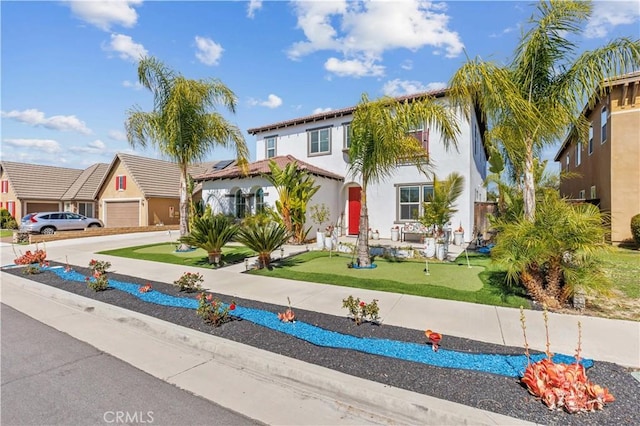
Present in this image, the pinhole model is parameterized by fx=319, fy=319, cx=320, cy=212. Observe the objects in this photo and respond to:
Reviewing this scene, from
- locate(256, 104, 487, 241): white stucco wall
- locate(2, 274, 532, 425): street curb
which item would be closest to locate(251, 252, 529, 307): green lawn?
locate(2, 274, 532, 425): street curb

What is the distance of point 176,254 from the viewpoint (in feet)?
40.9

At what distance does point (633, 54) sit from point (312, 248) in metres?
10.7

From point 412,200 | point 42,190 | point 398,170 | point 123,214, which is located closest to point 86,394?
point 412,200

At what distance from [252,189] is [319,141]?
4663mm

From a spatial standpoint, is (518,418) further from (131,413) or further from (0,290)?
(0,290)

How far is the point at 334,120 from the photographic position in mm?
17391

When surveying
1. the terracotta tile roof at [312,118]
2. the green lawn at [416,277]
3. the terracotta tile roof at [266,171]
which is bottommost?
the green lawn at [416,277]

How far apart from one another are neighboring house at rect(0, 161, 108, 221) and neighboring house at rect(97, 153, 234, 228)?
263cm

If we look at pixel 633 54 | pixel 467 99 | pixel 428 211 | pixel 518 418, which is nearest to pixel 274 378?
pixel 518 418

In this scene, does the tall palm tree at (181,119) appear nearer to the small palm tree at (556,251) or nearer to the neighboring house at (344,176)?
the neighboring house at (344,176)

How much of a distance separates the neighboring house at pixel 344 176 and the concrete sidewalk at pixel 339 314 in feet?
29.8

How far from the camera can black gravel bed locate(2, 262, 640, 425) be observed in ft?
9.31

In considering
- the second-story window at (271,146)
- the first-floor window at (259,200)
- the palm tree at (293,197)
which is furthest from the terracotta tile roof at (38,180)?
the palm tree at (293,197)

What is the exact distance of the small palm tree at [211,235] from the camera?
9.71 m
